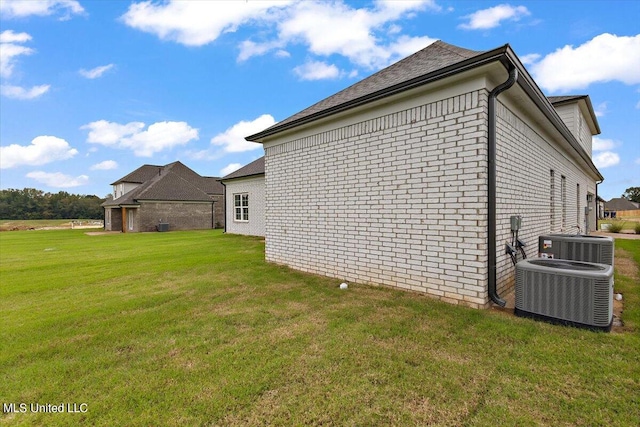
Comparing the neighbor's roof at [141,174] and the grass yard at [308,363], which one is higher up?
the neighbor's roof at [141,174]

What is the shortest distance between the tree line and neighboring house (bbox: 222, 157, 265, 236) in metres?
49.4

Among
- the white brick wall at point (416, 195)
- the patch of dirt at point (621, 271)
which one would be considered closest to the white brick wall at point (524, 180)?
the white brick wall at point (416, 195)

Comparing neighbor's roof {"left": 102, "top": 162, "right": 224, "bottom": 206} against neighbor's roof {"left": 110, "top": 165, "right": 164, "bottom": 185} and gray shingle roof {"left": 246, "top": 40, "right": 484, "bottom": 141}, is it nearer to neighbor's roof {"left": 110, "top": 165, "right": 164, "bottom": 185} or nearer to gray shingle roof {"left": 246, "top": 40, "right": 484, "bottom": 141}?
neighbor's roof {"left": 110, "top": 165, "right": 164, "bottom": 185}

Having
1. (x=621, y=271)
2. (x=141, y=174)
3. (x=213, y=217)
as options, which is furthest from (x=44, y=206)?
(x=621, y=271)

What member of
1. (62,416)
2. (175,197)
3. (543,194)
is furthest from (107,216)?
(543,194)

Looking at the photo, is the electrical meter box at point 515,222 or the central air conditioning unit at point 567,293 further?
the electrical meter box at point 515,222

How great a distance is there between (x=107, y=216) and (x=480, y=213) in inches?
1228

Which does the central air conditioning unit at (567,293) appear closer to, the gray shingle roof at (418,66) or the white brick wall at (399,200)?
the white brick wall at (399,200)

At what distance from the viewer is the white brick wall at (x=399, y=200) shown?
4020 mm

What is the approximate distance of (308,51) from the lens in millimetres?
11070

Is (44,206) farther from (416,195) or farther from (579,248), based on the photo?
(579,248)

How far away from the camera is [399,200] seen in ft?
15.9

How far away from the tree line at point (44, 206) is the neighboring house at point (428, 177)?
6142 cm

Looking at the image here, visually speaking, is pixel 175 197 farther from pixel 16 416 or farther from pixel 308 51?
pixel 16 416
